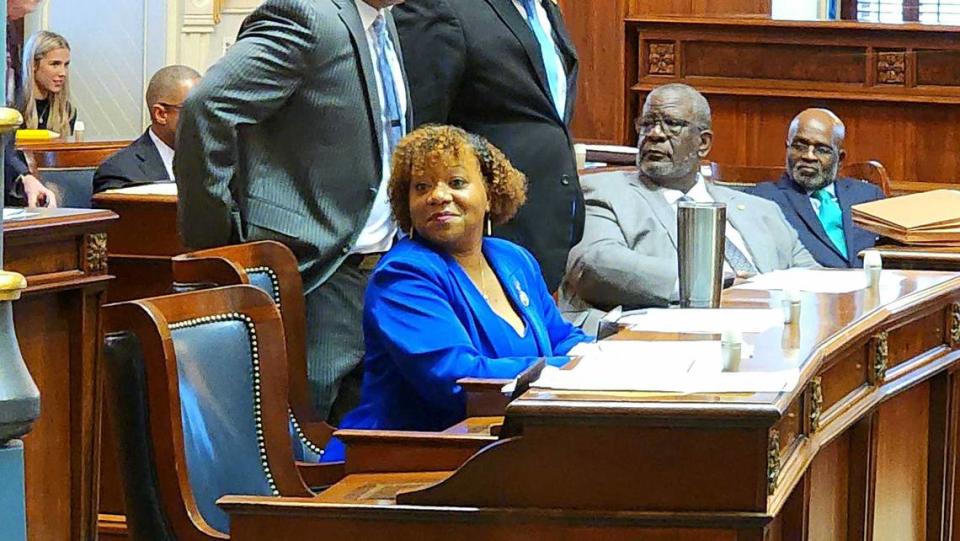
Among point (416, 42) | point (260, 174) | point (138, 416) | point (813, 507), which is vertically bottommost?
Result: point (813, 507)

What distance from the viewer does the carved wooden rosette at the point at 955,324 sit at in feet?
11.8

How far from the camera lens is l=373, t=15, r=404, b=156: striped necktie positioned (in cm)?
343

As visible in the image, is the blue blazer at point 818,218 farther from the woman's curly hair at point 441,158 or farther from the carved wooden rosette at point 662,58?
the carved wooden rosette at point 662,58

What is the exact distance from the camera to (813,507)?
9.07 feet

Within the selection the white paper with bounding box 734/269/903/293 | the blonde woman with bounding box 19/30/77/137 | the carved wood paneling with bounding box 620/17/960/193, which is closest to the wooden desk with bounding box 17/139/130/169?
the blonde woman with bounding box 19/30/77/137

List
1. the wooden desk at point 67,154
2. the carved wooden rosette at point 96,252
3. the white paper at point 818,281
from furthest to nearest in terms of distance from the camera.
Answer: the wooden desk at point 67,154
the carved wooden rosette at point 96,252
the white paper at point 818,281

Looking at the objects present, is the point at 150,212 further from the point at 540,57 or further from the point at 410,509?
the point at 410,509

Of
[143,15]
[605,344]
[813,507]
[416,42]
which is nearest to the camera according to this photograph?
[605,344]

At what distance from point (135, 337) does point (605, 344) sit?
0.67m

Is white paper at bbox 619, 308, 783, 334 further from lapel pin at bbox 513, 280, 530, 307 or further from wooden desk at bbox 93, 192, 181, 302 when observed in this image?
wooden desk at bbox 93, 192, 181, 302

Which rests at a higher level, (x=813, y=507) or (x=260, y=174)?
(x=260, y=174)

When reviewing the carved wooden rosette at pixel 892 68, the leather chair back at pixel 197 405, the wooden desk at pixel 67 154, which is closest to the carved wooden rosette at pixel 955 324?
the leather chair back at pixel 197 405

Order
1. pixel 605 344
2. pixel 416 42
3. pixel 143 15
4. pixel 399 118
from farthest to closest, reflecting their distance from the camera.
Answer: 1. pixel 143 15
2. pixel 416 42
3. pixel 399 118
4. pixel 605 344

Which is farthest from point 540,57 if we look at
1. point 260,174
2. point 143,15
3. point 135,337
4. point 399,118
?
point 143,15
